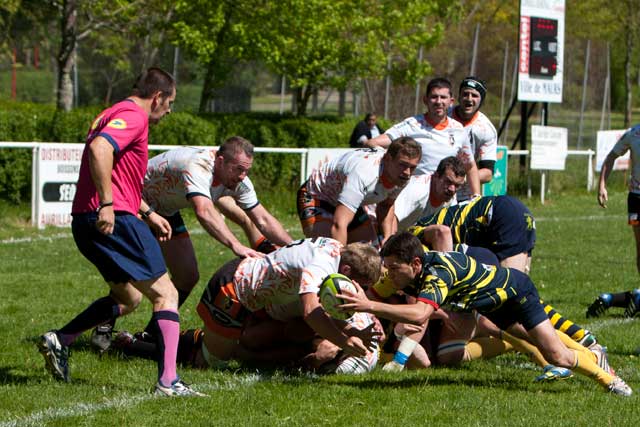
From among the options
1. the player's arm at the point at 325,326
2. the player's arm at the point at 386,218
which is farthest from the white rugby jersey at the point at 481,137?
the player's arm at the point at 325,326

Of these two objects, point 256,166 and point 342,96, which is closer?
point 256,166

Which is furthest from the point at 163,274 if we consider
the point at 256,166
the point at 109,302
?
the point at 256,166

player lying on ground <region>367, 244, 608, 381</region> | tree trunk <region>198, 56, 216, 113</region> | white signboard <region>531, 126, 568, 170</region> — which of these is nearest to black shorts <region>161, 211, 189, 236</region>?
player lying on ground <region>367, 244, 608, 381</region>

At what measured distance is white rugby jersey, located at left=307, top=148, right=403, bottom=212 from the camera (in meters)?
7.68

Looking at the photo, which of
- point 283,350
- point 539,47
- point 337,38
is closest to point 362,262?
point 283,350

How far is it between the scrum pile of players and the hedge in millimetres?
8227

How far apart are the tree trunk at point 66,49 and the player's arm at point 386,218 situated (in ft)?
48.4

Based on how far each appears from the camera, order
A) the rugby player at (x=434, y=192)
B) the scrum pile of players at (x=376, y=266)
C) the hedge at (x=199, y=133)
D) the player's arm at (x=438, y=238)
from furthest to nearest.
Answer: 1. the hedge at (x=199, y=133)
2. the rugby player at (x=434, y=192)
3. the player's arm at (x=438, y=238)
4. the scrum pile of players at (x=376, y=266)

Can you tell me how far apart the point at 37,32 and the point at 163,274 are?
32676 mm

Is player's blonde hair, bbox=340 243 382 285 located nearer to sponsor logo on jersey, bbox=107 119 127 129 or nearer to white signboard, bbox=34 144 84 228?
sponsor logo on jersey, bbox=107 119 127 129

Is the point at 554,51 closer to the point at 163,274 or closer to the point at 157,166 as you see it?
the point at 157,166

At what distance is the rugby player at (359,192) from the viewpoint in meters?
7.48

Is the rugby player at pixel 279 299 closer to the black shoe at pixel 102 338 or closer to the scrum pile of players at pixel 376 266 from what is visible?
the scrum pile of players at pixel 376 266

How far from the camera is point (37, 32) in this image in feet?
120
